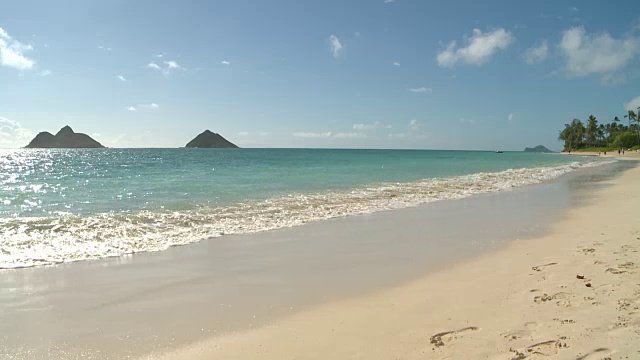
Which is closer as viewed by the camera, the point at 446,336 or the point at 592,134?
the point at 446,336

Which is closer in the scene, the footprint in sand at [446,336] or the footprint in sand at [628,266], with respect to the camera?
the footprint in sand at [446,336]

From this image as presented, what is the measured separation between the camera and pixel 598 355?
387 cm

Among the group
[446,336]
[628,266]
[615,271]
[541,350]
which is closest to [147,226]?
[446,336]

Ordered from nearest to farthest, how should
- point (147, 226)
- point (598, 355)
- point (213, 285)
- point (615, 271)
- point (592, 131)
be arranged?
point (598, 355), point (615, 271), point (213, 285), point (147, 226), point (592, 131)

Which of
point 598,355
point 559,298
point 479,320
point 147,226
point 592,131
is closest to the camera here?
point 598,355

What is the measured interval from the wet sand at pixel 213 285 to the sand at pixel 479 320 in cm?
15

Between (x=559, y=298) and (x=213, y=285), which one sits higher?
(x=559, y=298)

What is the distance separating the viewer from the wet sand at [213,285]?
500 cm

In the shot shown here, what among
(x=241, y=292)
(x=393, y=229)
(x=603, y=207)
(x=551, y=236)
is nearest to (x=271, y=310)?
(x=241, y=292)

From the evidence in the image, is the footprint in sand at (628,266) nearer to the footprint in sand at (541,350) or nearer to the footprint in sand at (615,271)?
the footprint in sand at (615,271)

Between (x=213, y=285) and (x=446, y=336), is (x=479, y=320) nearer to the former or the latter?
(x=446, y=336)

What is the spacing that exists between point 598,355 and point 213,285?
5.54m

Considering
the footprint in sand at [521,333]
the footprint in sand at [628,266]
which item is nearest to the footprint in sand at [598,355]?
the footprint in sand at [521,333]

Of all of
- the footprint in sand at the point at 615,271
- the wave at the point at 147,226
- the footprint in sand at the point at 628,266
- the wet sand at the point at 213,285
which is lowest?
the wet sand at the point at 213,285
